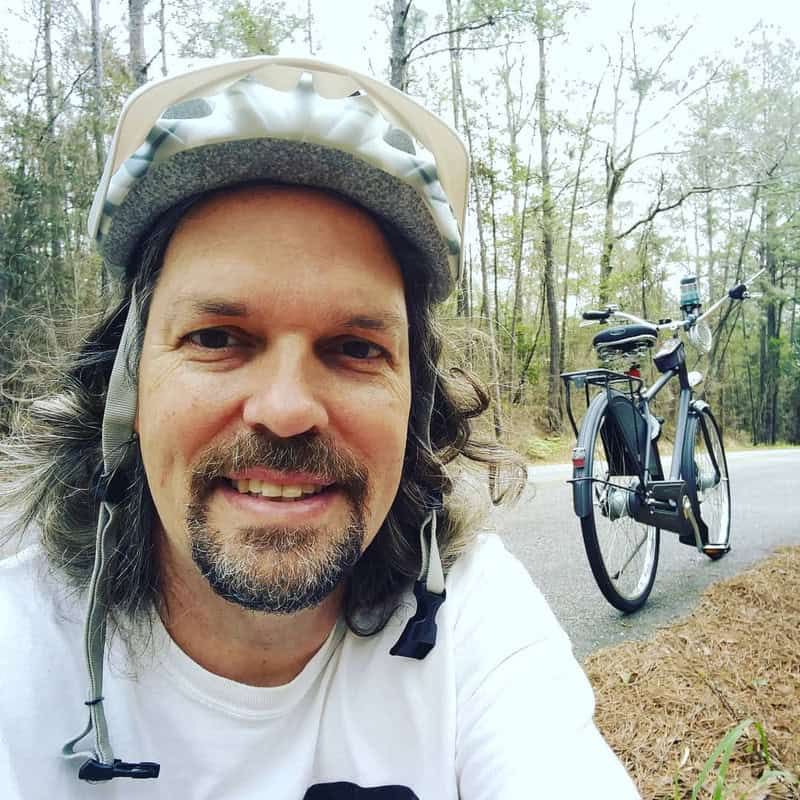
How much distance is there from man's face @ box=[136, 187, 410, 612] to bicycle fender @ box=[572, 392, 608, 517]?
4.87 ft

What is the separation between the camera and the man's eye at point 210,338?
114cm

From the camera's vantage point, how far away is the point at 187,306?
1.14m

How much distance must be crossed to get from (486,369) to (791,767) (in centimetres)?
142

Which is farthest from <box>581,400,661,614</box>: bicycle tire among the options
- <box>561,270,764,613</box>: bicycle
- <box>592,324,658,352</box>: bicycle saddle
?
<box>592,324,658,352</box>: bicycle saddle

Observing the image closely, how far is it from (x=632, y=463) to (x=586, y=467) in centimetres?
52

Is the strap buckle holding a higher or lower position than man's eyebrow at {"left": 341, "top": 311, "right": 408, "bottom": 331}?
lower

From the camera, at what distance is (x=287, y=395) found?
1066mm

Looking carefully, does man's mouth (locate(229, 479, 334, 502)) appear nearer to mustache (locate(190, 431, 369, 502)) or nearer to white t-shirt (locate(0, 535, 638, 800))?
mustache (locate(190, 431, 369, 502))

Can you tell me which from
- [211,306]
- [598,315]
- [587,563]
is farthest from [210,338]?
[587,563]

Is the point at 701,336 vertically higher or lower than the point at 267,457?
higher

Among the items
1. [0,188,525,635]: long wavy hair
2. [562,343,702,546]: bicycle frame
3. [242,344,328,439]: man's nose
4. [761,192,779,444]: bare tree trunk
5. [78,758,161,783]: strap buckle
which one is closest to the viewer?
[78,758,161,783]: strap buckle

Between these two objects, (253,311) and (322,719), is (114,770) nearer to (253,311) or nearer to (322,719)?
(322,719)

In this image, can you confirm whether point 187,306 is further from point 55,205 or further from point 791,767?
point 55,205

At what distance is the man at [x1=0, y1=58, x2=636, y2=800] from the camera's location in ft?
3.45
